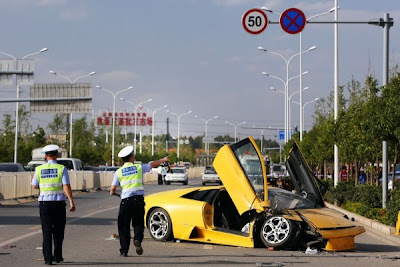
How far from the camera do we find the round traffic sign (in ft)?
78.6

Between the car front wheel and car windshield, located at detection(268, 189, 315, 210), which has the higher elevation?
car windshield, located at detection(268, 189, 315, 210)

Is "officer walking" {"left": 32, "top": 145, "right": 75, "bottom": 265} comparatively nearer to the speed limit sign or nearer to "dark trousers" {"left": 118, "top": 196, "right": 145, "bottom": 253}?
"dark trousers" {"left": 118, "top": 196, "right": 145, "bottom": 253}

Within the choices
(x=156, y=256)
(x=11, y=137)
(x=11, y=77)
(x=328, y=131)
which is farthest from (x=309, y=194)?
(x=11, y=137)

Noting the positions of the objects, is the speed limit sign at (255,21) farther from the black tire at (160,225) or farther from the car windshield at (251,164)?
the car windshield at (251,164)

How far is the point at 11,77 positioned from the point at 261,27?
24.0 metres

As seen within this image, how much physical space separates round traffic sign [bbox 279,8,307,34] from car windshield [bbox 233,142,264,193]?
9512 mm

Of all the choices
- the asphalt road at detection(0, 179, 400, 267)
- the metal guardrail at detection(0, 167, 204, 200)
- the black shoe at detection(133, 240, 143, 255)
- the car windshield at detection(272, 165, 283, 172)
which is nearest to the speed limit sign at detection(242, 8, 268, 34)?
the asphalt road at detection(0, 179, 400, 267)

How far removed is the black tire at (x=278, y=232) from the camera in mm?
14742

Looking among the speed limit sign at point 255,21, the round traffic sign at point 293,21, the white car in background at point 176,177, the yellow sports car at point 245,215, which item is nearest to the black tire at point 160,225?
the yellow sports car at point 245,215

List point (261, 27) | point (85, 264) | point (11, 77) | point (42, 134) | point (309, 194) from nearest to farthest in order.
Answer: point (85, 264) → point (309, 194) → point (261, 27) → point (11, 77) → point (42, 134)

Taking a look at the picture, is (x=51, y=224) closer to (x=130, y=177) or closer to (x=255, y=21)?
(x=130, y=177)

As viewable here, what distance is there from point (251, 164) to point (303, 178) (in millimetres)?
2856

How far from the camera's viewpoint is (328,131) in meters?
39.7

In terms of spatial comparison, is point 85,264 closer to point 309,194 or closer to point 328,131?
point 309,194
